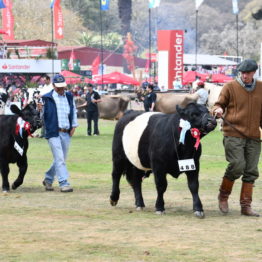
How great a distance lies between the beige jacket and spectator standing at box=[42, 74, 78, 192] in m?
3.76

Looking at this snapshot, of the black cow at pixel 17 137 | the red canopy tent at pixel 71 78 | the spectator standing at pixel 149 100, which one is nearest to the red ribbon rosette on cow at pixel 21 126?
the black cow at pixel 17 137

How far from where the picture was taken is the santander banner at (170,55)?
185 feet

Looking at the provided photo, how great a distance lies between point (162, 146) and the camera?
11.9 m

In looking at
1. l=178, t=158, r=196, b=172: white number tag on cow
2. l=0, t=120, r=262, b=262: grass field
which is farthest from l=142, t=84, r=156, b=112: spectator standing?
l=178, t=158, r=196, b=172: white number tag on cow

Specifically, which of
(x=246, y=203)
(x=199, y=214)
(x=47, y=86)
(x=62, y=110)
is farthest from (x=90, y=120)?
(x=199, y=214)

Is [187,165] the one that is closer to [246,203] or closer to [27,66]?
[246,203]

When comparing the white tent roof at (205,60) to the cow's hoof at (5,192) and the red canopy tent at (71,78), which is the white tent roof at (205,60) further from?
the cow's hoof at (5,192)

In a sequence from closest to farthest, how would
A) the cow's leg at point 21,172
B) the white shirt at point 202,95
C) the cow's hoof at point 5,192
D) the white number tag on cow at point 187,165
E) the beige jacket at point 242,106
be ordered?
1. the white number tag on cow at point 187,165
2. the beige jacket at point 242,106
3. the cow's hoof at point 5,192
4. the cow's leg at point 21,172
5. the white shirt at point 202,95

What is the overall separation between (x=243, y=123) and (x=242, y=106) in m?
0.20

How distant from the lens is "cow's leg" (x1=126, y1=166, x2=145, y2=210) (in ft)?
41.3

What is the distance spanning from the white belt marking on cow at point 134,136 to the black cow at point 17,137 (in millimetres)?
2767

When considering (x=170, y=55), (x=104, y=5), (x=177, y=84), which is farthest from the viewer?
(x=104, y=5)

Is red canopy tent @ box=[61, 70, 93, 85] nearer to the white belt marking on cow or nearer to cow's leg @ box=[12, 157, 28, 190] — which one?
cow's leg @ box=[12, 157, 28, 190]

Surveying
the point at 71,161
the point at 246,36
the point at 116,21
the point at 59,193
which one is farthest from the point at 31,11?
the point at 59,193
